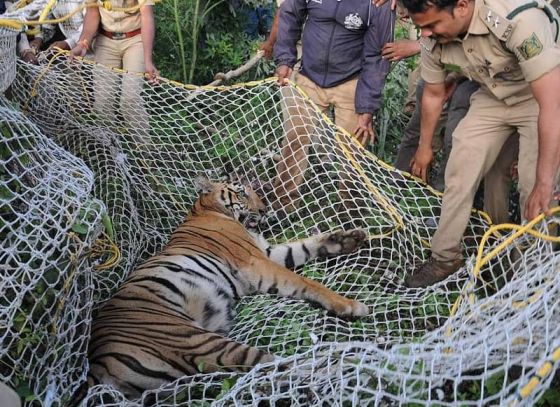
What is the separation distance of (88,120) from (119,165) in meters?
0.46

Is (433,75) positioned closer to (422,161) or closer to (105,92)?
(422,161)

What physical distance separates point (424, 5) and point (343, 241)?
161 centimetres

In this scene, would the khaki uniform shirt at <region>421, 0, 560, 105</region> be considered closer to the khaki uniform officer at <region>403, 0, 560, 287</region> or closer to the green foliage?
the khaki uniform officer at <region>403, 0, 560, 287</region>

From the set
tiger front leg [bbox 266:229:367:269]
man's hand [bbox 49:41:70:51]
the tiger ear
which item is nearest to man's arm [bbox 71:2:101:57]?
man's hand [bbox 49:41:70:51]

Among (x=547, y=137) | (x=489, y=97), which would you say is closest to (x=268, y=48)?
(x=489, y=97)

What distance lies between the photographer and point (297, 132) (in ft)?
13.5

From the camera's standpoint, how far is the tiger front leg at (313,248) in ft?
12.5

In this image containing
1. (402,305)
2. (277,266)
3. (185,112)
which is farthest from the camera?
(185,112)

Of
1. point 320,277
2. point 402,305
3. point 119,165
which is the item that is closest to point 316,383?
point 402,305

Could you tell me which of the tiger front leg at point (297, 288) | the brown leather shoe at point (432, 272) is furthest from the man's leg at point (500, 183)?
the tiger front leg at point (297, 288)

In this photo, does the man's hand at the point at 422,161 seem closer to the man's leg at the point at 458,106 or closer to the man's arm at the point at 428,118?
the man's arm at the point at 428,118

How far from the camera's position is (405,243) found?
367 centimetres

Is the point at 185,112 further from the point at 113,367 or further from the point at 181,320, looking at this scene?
the point at 113,367

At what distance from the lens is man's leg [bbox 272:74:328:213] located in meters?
4.03
